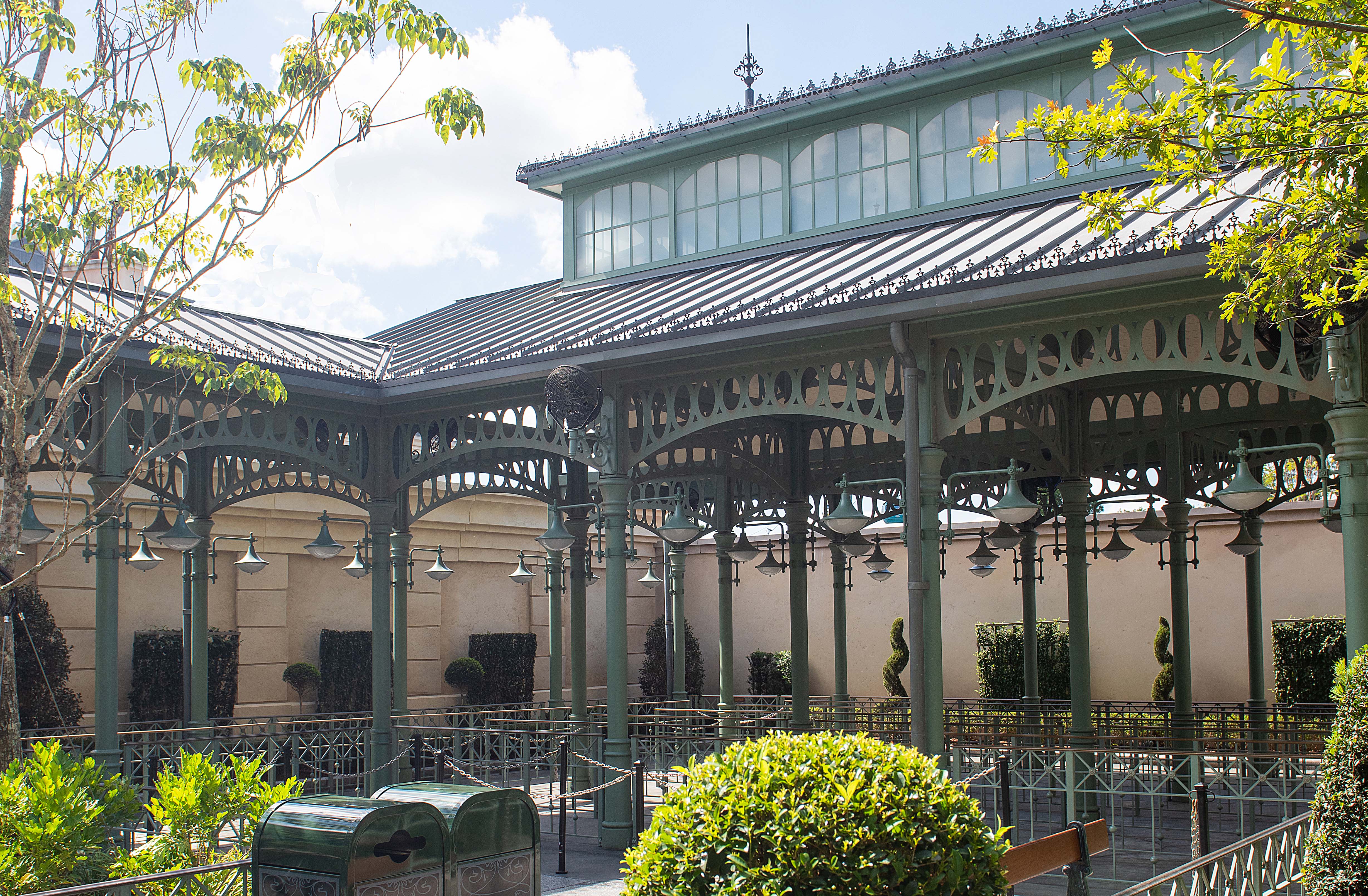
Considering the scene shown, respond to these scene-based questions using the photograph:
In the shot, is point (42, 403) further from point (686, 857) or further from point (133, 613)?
point (133, 613)

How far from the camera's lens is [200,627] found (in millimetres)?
18812

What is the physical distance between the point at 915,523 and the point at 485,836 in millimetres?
5953

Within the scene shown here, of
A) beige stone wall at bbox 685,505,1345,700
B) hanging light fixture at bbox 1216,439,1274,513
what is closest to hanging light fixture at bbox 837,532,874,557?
beige stone wall at bbox 685,505,1345,700

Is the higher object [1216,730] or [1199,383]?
[1199,383]

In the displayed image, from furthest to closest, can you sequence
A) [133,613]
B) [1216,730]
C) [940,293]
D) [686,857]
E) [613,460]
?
[133,613] < [1216,730] < [613,460] < [940,293] < [686,857]

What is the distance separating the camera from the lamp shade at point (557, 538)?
17.0 meters

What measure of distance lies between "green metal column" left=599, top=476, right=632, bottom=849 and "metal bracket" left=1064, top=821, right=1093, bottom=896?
797cm

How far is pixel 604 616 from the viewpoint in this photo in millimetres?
35375

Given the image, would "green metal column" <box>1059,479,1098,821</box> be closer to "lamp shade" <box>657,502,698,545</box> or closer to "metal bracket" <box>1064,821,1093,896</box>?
"lamp shade" <box>657,502,698,545</box>

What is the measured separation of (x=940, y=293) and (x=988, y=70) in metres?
7.74

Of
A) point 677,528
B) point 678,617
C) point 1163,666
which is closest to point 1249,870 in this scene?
point 677,528

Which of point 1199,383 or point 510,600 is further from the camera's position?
point 510,600

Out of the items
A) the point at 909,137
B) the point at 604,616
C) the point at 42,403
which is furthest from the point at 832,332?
the point at 604,616

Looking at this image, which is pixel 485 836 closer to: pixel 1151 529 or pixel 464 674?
pixel 1151 529
